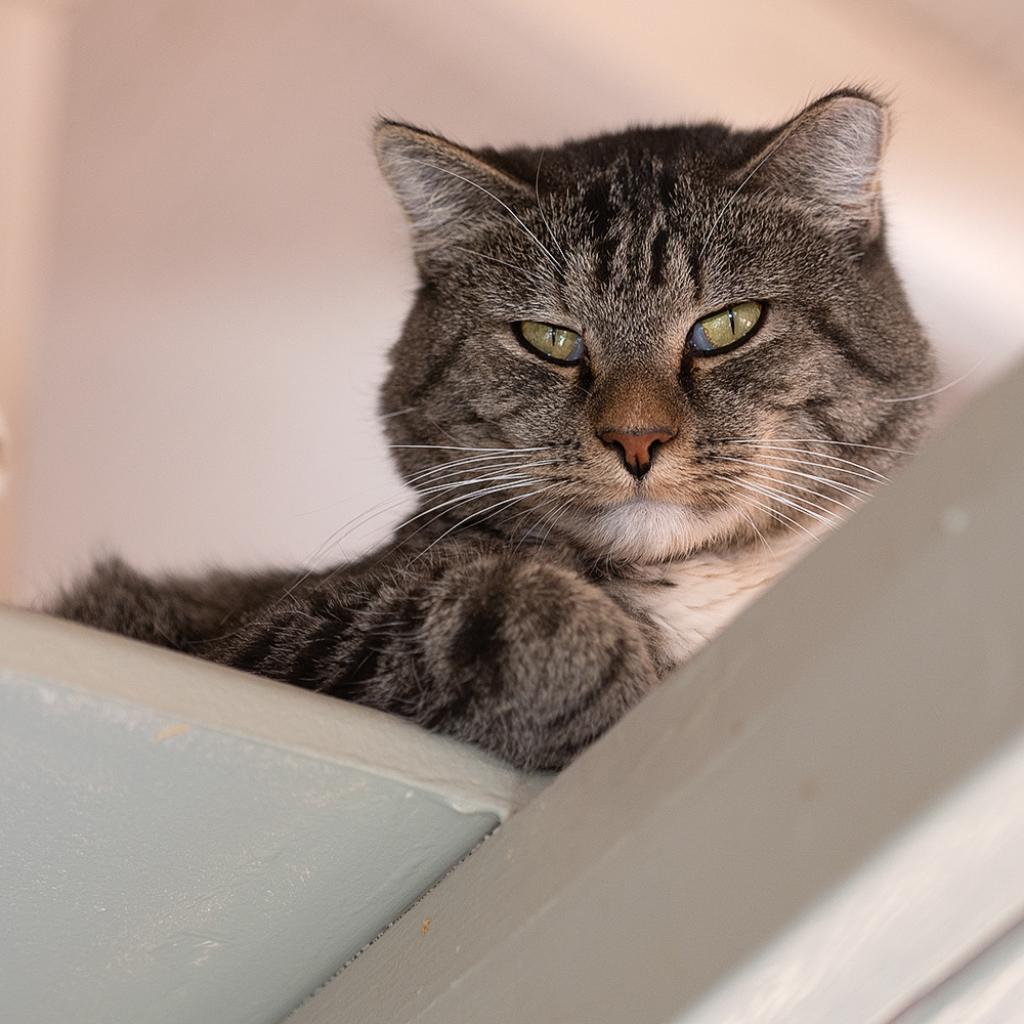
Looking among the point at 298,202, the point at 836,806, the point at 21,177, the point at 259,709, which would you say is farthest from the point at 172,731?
the point at 298,202

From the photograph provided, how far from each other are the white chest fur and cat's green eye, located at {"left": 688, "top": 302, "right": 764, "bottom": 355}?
8.1 inches

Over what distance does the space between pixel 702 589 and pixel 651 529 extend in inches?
3.2

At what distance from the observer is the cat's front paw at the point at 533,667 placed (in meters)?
0.90

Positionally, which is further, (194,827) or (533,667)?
(533,667)

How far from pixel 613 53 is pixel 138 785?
1699mm

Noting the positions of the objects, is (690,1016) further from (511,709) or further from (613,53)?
(613,53)

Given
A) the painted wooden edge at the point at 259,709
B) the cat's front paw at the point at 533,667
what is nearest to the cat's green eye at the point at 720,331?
the cat's front paw at the point at 533,667

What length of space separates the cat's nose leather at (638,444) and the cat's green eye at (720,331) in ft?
0.45

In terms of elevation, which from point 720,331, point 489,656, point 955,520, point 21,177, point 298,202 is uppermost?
point 955,520

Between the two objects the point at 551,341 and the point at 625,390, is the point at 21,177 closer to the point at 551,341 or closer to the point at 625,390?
A: the point at 551,341

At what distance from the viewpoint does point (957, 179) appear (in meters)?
2.30

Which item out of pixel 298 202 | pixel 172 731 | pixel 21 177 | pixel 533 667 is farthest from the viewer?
pixel 298 202

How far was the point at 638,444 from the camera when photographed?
1.18 metres

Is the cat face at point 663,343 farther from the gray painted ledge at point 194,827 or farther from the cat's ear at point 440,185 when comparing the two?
the gray painted ledge at point 194,827
